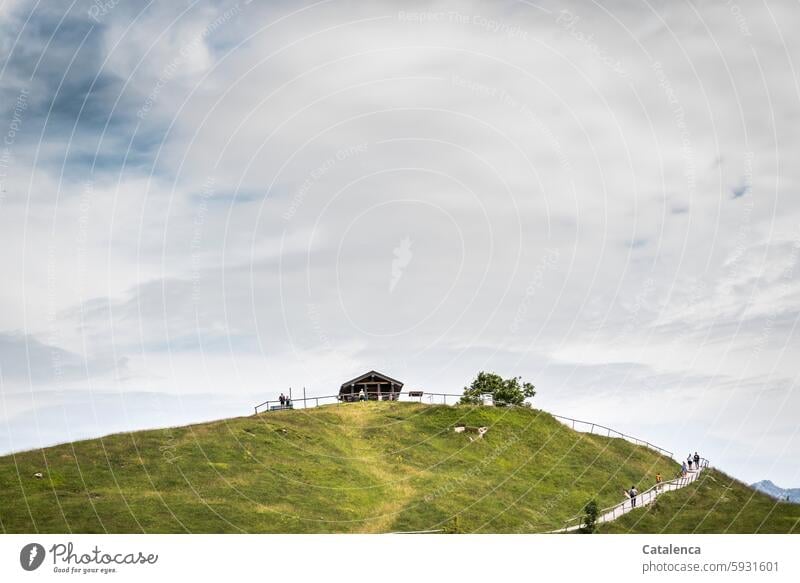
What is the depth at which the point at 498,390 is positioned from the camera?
130750mm

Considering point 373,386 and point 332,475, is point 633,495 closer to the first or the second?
point 332,475

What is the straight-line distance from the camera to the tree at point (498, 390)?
116 meters

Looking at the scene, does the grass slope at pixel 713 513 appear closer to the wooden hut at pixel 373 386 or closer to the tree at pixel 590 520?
the tree at pixel 590 520

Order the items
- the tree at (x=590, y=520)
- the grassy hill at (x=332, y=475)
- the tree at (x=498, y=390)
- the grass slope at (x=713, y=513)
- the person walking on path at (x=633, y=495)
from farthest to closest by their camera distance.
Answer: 1. the tree at (x=498, y=390)
2. the person walking on path at (x=633, y=495)
3. the tree at (x=590, y=520)
4. the grass slope at (x=713, y=513)
5. the grassy hill at (x=332, y=475)

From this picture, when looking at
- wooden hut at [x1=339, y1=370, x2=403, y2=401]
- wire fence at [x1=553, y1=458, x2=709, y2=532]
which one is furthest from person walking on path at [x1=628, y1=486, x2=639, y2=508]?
wooden hut at [x1=339, y1=370, x2=403, y2=401]

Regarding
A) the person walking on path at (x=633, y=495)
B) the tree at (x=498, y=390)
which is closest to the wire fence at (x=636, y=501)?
the person walking on path at (x=633, y=495)

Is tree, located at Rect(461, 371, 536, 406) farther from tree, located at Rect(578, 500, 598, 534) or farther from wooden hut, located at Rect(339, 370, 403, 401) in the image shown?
tree, located at Rect(578, 500, 598, 534)

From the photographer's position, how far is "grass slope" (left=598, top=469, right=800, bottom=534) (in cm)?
7181

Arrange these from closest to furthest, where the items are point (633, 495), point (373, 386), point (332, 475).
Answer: point (332, 475) < point (633, 495) < point (373, 386)

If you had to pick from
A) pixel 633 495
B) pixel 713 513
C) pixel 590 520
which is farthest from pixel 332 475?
pixel 713 513

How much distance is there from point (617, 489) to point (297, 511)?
129 ft

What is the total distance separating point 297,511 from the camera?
70062mm

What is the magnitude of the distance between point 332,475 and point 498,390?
54371 millimetres

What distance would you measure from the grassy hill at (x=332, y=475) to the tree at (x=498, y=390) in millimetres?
7763
